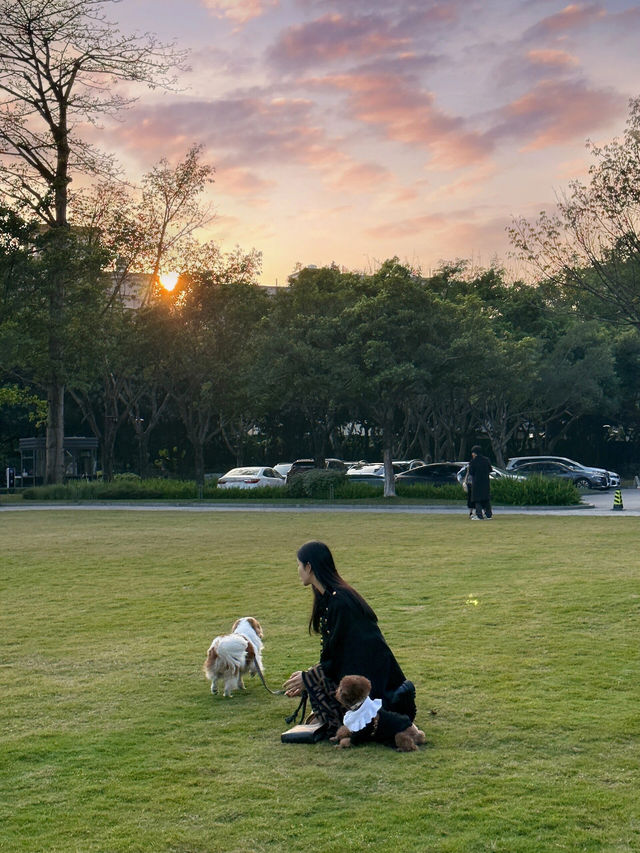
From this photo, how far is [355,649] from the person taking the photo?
6.87 meters

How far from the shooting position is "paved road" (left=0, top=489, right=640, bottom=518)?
3136 centimetres

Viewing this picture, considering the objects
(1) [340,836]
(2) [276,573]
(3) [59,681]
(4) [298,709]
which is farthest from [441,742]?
(2) [276,573]

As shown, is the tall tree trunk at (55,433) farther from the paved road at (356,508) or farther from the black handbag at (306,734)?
the black handbag at (306,734)

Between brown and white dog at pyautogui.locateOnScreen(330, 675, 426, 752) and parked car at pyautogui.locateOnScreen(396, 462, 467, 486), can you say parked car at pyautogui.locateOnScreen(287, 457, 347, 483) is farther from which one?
brown and white dog at pyautogui.locateOnScreen(330, 675, 426, 752)

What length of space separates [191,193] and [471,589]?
37856 mm

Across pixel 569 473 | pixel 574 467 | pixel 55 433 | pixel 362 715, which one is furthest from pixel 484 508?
pixel 55 433

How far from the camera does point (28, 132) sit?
41125 mm

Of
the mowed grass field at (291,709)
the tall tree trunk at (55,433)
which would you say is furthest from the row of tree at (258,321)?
the mowed grass field at (291,709)

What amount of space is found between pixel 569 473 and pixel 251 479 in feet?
48.7

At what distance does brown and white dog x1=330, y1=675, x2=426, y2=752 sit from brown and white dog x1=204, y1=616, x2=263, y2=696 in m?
1.63

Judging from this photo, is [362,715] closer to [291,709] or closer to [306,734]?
[306,734]

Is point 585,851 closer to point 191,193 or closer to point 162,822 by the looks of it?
point 162,822

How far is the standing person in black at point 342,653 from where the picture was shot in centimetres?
682

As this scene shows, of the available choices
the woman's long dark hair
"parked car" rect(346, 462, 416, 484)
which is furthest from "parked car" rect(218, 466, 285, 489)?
the woman's long dark hair
